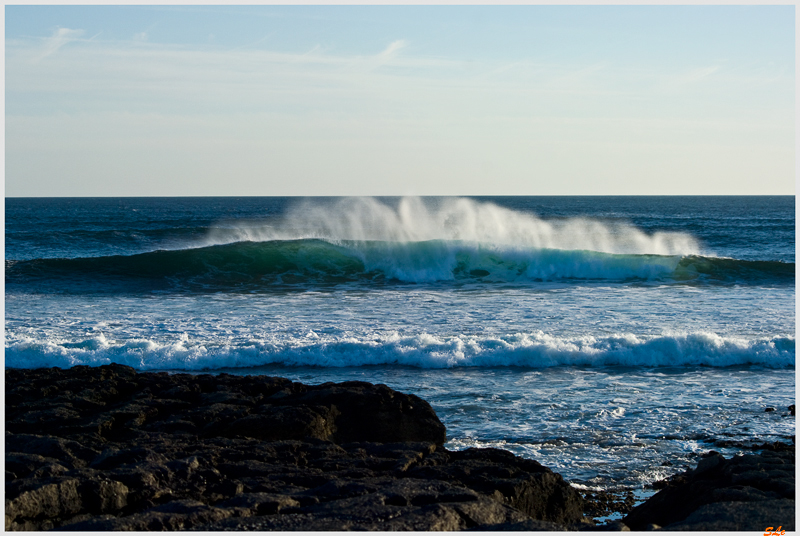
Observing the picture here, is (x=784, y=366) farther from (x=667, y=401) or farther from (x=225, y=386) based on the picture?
(x=225, y=386)

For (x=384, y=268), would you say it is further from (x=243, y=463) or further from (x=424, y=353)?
(x=243, y=463)

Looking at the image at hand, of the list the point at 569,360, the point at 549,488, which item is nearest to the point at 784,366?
the point at 569,360

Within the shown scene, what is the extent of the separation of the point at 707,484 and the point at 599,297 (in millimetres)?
10536

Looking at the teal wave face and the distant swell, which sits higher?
the teal wave face

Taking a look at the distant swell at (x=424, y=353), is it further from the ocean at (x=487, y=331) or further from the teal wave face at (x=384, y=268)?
the teal wave face at (x=384, y=268)

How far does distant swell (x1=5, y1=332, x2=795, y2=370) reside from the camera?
28.8 feet

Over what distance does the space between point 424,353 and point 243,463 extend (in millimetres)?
4834

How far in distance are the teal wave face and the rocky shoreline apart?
11.4 m

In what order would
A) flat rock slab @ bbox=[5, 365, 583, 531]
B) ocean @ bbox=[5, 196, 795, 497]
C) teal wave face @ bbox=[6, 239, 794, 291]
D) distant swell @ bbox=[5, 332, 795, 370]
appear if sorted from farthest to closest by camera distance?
1. teal wave face @ bbox=[6, 239, 794, 291]
2. distant swell @ bbox=[5, 332, 795, 370]
3. ocean @ bbox=[5, 196, 795, 497]
4. flat rock slab @ bbox=[5, 365, 583, 531]

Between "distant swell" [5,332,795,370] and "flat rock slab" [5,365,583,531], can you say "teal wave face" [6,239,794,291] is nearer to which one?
"distant swell" [5,332,795,370]

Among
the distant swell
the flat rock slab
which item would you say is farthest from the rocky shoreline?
the distant swell

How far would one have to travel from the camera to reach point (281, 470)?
4.12 m

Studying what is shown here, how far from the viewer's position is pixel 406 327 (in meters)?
10.8

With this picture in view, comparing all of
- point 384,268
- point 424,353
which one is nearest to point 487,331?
point 424,353
